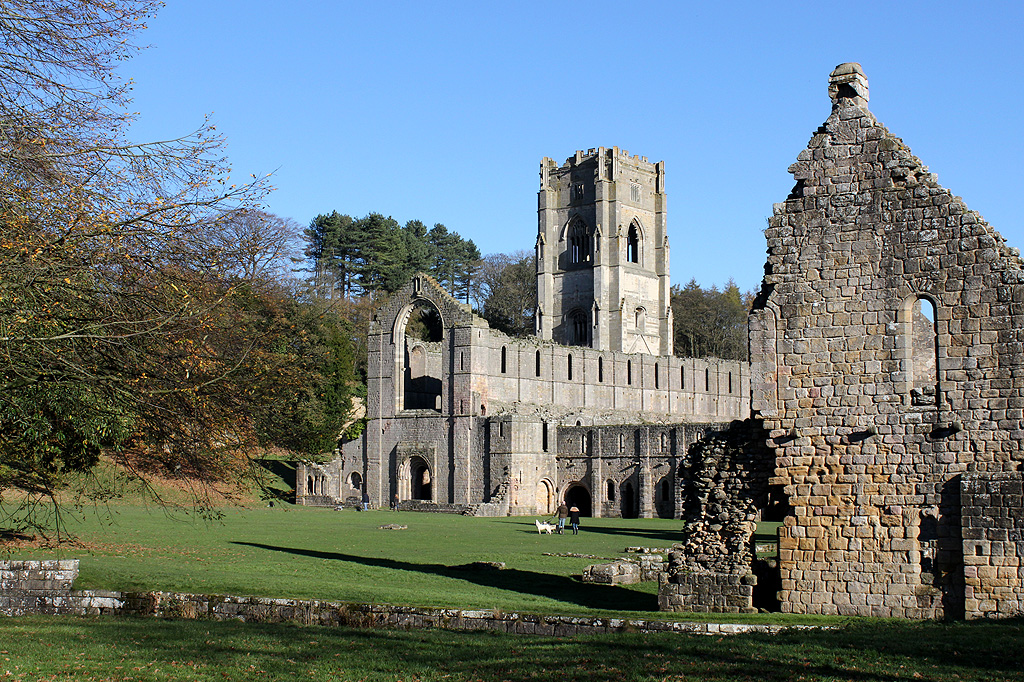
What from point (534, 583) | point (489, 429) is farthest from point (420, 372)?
point (534, 583)

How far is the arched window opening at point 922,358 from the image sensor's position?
45.9ft

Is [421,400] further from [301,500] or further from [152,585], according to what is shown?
[152,585]

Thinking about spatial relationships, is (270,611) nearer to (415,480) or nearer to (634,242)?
(415,480)

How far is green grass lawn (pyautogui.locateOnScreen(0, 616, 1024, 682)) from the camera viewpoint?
10.1m

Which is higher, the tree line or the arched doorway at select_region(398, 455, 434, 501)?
the tree line

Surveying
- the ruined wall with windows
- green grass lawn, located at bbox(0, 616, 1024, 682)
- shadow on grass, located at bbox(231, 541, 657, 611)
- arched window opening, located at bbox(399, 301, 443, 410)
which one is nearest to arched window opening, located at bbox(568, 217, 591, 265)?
the ruined wall with windows

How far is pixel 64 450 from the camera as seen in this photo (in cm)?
1564

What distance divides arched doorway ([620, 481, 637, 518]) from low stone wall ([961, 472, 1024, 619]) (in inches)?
1529

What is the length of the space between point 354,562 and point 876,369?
1161 cm

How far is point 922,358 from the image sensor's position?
659 inches

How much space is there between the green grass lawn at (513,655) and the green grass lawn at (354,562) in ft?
7.45

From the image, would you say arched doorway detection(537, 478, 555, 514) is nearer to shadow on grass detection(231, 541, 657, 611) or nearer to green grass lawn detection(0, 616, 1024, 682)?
shadow on grass detection(231, 541, 657, 611)

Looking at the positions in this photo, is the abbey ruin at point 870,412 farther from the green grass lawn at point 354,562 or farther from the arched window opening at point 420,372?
the arched window opening at point 420,372

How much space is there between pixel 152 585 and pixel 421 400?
4341 cm
